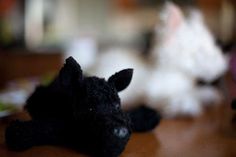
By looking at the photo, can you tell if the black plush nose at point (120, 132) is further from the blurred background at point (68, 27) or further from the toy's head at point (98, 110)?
the blurred background at point (68, 27)

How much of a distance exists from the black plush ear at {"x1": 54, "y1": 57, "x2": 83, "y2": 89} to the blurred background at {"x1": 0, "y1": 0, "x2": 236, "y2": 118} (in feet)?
1.23

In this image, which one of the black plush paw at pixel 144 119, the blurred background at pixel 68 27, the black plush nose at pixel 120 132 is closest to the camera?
the black plush nose at pixel 120 132

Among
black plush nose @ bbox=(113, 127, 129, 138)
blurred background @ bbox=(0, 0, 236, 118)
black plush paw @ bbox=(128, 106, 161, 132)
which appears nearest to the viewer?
black plush nose @ bbox=(113, 127, 129, 138)

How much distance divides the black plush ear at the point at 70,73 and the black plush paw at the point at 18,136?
7cm

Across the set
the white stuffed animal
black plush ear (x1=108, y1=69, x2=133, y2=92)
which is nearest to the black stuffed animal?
black plush ear (x1=108, y1=69, x2=133, y2=92)

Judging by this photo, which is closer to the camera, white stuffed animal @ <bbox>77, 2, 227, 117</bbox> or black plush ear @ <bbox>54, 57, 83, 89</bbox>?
black plush ear @ <bbox>54, 57, 83, 89</bbox>

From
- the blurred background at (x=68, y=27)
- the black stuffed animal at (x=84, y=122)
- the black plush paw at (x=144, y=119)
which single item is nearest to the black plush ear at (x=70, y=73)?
the black stuffed animal at (x=84, y=122)

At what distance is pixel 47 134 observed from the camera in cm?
41

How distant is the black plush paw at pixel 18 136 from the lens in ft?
1.27

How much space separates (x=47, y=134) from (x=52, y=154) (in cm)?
3

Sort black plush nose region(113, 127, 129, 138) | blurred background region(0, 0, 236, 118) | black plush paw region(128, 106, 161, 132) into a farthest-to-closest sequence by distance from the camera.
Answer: blurred background region(0, 0, 236, 118) < black plush paw region(128, 106, 161, 132) < black plush nose region(113, 127, 129, 138)

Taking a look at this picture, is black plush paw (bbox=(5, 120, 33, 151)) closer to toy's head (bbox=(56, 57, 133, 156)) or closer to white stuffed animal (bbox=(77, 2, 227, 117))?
toy's head (bbox=(56, 57, 133, 156))

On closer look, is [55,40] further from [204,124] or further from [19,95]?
[204,124]

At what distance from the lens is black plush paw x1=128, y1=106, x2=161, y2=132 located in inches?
18.4
